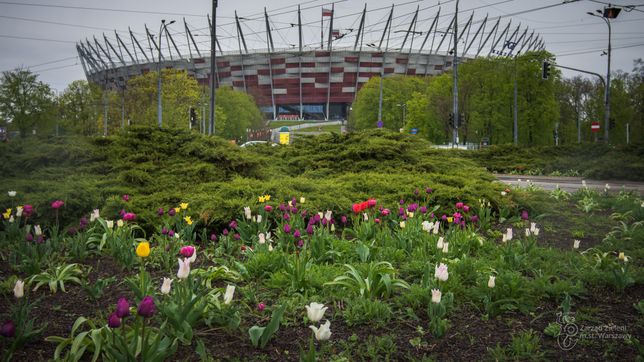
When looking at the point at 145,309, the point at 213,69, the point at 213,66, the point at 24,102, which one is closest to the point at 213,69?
the point at 213,69

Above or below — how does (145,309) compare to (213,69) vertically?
below

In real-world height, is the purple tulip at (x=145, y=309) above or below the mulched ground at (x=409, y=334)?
above

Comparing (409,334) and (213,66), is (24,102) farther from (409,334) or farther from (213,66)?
(409,334)

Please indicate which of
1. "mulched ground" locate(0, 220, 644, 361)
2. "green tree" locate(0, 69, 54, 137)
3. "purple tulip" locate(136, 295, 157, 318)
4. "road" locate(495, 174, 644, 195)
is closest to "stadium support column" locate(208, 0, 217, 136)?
"road" locate(495, 174, 644, 195)

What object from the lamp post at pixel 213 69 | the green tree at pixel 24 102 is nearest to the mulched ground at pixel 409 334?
the lamp post at pixel 213 69

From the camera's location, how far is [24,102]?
114ft

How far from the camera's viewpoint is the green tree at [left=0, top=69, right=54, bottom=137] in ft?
112

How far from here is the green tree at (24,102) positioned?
34.2m

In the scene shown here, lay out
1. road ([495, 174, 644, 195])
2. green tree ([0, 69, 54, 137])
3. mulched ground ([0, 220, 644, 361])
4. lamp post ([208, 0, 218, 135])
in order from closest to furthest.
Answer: mulched ground ([0, 220, 644, 361]) < road ([495, 174, 644, 195]) < lamp post ([208, 0, 218, 135]) < green tree ([0, 69, 54, 137])

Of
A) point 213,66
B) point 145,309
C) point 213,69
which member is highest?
point 213,66

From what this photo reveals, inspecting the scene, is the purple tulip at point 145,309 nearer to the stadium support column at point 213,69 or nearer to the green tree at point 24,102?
the stadium support column at point 213,69

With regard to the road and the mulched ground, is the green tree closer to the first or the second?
the road

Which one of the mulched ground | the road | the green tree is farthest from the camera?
the green tree

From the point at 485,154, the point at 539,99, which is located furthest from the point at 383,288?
the point at 539,99
